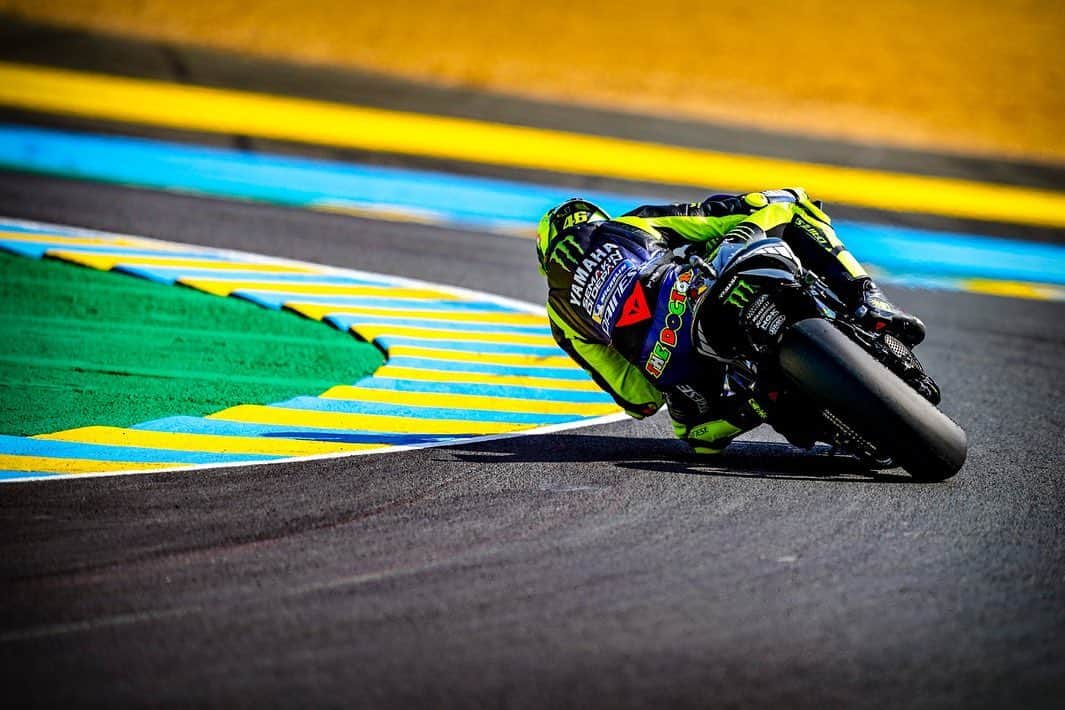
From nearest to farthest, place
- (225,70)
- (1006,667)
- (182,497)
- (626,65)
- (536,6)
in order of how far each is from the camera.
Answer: (1006,667), (182,497), (225,70), (626,65), (536,6)

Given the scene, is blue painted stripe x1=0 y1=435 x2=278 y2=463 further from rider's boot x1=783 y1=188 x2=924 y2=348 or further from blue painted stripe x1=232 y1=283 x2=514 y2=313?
blue painted stripe x1=232 y1=283 x2=514 y2=313

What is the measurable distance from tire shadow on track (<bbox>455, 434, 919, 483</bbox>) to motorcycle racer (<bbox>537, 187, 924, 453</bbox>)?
0.54ft

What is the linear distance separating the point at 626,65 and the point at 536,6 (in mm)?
3033

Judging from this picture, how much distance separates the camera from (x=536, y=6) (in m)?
23.4

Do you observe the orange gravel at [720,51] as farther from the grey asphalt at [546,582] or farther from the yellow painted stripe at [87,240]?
the grey asphalt at [546,582]

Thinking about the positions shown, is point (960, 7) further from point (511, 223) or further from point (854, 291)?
point (854, 291)

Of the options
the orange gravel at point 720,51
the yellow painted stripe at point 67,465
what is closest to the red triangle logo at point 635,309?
the yellow painted stripe at point 67,465

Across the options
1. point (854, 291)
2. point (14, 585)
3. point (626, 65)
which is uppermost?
point (626, 65)

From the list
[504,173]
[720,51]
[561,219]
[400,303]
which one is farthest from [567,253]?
[720,51]

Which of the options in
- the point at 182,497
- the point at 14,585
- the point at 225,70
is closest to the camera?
the point at 14,585

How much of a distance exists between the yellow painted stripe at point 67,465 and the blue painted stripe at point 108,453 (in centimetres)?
5

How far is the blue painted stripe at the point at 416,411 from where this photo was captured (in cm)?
743

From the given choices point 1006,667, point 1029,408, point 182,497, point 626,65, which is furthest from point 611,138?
point 1006,667

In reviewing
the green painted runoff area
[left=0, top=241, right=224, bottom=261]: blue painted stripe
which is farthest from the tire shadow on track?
[left=0, top=241, right=224, bottom=261]: blue painted stripe
